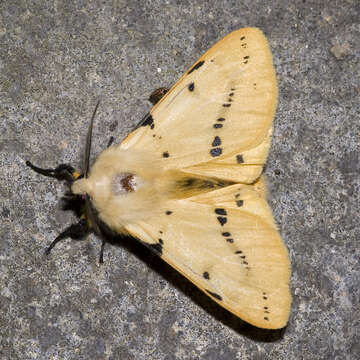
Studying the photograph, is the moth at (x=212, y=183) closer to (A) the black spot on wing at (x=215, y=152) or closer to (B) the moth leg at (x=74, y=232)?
(A) the black spot on wing at (x=215, y=152)

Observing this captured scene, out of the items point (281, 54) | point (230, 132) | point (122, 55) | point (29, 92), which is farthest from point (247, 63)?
point (29, 92)

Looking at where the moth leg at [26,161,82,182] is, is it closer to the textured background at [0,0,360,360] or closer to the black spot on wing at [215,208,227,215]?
the textured background at [0,0,360,360]

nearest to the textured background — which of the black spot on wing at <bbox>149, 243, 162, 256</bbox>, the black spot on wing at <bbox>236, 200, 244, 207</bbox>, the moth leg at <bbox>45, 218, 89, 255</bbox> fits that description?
the moth leg at <bbox>45, 218, 89, 255</bbox>

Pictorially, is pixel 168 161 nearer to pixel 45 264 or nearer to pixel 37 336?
pixel 45 264

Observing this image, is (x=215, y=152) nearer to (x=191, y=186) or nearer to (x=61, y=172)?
(x=191, y=186)

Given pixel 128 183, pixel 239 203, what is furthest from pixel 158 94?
pixel 239 203

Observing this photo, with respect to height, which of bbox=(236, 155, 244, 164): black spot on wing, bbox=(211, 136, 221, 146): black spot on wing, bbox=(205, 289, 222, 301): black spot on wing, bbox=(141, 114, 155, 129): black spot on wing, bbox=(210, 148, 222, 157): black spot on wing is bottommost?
bbox=(205, 289, 222, 301): black spot on wing
